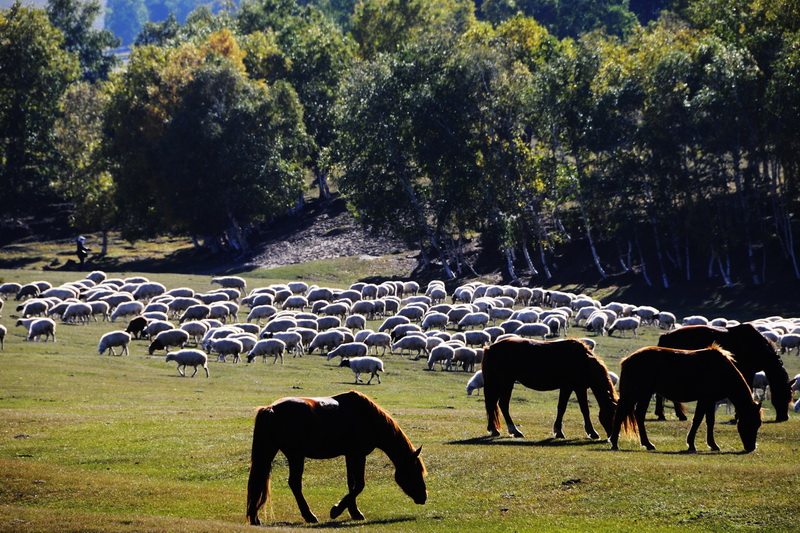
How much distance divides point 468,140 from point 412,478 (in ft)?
214

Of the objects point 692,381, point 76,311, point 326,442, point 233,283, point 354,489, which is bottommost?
point 354,489

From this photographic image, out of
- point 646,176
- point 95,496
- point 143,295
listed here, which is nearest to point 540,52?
point 646,176

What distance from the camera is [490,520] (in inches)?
662

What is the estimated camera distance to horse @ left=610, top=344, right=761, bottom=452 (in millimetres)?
21516

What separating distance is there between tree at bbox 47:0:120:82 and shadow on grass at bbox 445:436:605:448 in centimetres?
14919

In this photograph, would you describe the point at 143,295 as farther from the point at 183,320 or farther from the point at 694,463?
the point at 694,463

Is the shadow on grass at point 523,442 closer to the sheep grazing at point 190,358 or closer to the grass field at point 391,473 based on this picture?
the grass field at point 391,473

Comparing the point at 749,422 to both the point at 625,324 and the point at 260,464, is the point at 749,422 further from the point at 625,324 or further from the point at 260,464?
the point at 625,324

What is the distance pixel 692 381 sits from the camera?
70.8 feet

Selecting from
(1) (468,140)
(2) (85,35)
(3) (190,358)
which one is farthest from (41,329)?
(2) (85,35)

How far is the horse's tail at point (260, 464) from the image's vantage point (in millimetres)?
16250

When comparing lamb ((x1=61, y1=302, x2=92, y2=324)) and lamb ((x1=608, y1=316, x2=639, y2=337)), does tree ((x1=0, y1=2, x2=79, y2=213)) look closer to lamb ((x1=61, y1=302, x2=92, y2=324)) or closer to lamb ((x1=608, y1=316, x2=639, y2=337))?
lamb ((x1=61, y1=302, x2=92, y2=324))

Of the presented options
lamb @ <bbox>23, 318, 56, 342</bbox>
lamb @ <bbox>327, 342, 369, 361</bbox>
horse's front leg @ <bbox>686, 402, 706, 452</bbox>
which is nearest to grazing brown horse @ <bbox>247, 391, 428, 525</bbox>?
horse's front leg @ <bbox>686, 402, 706, 452</bbox>

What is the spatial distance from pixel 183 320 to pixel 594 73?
3981cm
